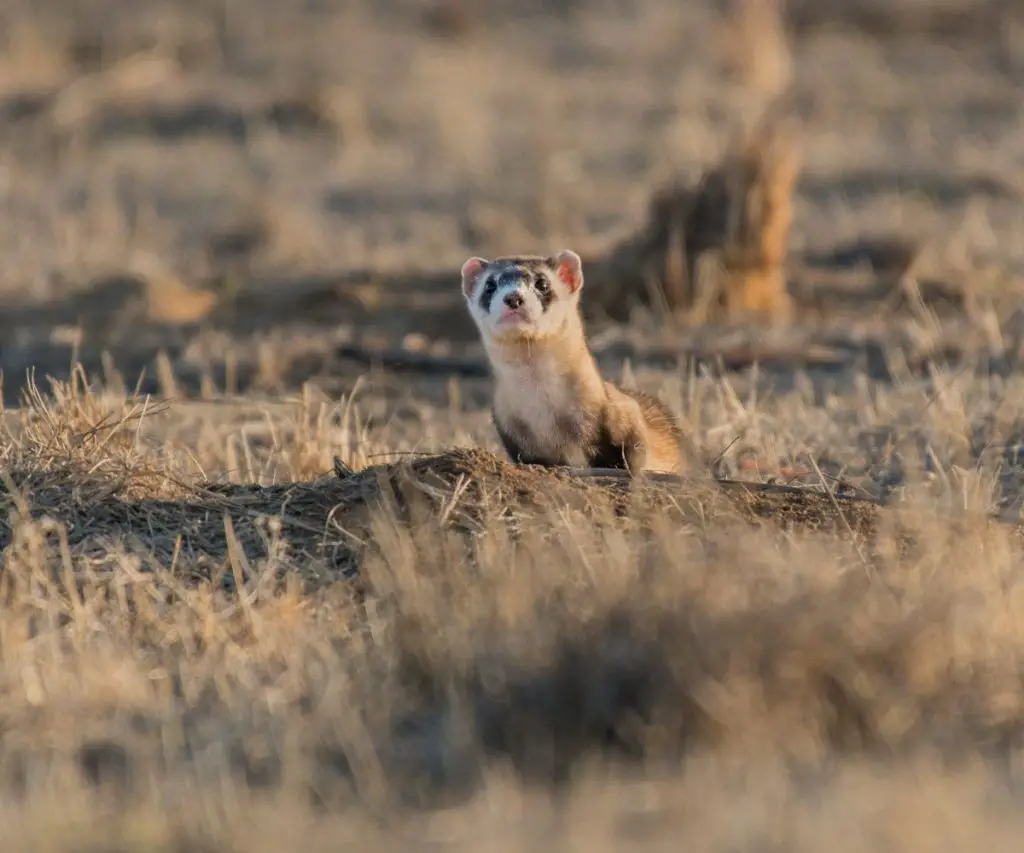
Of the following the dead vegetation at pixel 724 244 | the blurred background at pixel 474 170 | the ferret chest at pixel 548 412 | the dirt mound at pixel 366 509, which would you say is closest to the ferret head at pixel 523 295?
the ferret chest at pixel 548 412

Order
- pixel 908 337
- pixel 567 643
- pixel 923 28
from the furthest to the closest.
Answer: pixel 923 28
pixel 908 337
pixel 567 643

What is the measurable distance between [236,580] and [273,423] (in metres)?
2.39

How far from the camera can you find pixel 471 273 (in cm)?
724

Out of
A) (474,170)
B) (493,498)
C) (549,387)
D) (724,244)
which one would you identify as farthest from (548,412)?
(474,170)

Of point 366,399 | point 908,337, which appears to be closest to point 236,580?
point 366,399

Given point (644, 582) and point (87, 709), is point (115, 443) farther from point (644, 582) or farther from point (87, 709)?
point (644, 582)

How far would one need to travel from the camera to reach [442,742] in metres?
4.45

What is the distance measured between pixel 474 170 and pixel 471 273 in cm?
926

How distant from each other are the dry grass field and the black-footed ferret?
0.41m

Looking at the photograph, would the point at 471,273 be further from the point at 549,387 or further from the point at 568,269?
the point at 549,387

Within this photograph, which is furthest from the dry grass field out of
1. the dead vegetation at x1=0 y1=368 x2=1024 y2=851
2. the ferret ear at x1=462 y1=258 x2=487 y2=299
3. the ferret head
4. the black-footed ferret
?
the ferret ear at x1=462 y1=258 x2=487 y2=299

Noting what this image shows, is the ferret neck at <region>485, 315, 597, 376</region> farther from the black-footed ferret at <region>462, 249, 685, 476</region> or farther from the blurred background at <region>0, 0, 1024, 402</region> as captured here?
the blurred background at <region>0, 0, 1024, 402</region>

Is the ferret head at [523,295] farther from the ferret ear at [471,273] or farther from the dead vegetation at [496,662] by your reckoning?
the dead vegetation at [496,662]

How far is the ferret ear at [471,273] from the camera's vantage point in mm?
7199
